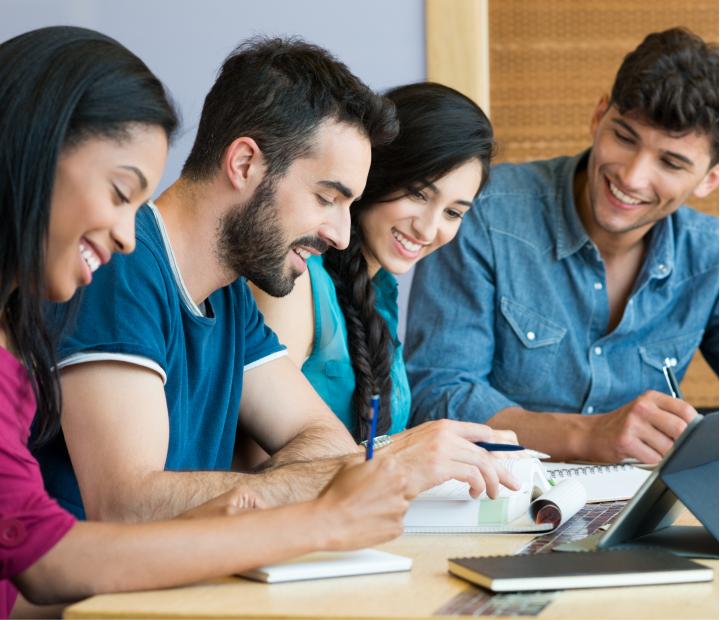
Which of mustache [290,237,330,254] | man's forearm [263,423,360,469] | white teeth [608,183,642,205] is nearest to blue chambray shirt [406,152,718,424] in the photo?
white teeth [608,183,642,205]

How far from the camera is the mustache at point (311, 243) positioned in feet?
5.73

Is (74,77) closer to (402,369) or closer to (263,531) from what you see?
(263,531)

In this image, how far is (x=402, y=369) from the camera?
2.25 metres

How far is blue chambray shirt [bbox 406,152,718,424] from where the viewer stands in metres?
2.50

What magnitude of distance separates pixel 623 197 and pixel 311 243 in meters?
0.99

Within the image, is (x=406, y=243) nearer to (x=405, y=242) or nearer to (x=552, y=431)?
(x=405, y=242)

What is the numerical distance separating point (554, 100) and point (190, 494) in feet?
7.18

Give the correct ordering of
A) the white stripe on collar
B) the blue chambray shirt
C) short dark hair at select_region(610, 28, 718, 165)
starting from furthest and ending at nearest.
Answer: the blue chambray shirt
short dark hair at select_region(610, 28, 718, 165)
the white stripe on collar

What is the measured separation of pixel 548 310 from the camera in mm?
2531

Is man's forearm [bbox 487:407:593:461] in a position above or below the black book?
below

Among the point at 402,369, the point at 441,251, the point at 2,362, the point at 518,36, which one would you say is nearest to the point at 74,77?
the point at 2,362

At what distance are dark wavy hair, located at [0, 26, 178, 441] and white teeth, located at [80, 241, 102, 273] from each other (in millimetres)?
53

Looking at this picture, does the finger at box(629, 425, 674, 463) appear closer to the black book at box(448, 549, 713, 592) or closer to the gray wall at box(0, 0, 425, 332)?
the black book at box(448, 549, 713, 592)

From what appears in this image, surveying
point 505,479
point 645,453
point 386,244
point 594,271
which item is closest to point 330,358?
point 386,244
